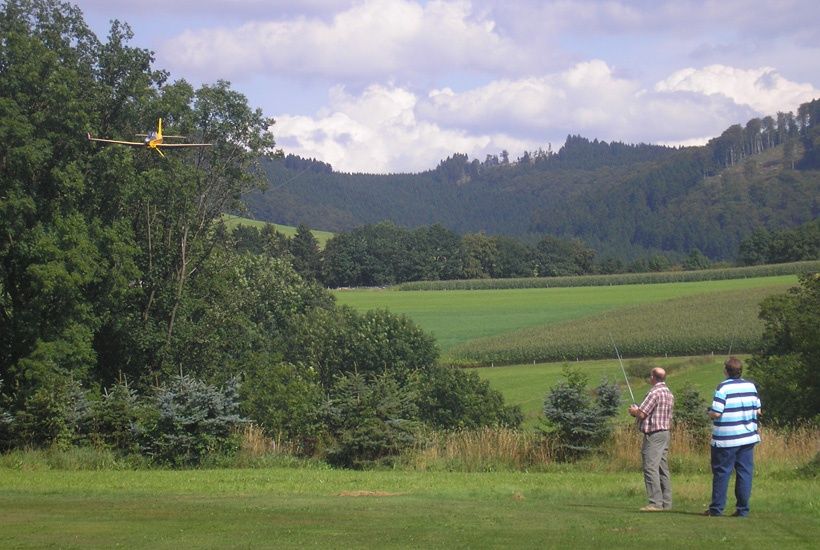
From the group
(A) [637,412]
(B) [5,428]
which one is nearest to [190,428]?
(B) [5,428]

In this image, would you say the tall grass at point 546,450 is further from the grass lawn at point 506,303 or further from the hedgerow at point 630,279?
the hedgerow at point 630,279

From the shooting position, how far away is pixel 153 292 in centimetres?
3850

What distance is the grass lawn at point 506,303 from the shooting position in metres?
94.2

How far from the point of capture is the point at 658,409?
12.8 meters

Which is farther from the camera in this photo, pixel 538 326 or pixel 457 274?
pixel 457 274

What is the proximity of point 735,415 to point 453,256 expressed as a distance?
156m

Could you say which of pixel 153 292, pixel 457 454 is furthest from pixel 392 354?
pixel 457 454

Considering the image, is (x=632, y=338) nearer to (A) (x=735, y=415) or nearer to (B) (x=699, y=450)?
(B) (x=699, y=450)

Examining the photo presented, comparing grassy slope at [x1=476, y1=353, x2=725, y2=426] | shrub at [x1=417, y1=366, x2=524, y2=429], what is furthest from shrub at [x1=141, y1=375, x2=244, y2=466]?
grassy slope at [x1=476, y1=353, x2=725, y2=426]

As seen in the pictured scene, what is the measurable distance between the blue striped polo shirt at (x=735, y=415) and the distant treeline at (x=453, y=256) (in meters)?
130

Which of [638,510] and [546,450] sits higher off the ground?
[638,510]

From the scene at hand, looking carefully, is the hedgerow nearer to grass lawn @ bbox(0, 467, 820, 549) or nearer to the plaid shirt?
grass lawn @ bbox(0, 467, 820, 549)

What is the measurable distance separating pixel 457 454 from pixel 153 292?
21869 mm

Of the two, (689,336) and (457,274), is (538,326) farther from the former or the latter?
(457,274)
